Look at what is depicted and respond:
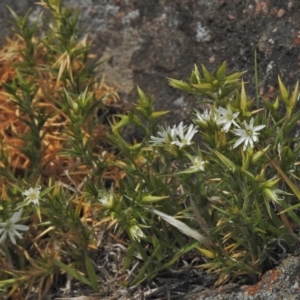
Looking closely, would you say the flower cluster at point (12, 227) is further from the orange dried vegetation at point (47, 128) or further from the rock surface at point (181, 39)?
the rock surface at point (181, 39)

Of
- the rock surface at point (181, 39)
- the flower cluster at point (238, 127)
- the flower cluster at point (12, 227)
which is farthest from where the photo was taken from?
the rock surface at point (181, 39)

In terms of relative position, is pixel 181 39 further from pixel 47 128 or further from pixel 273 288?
pixel 273 288

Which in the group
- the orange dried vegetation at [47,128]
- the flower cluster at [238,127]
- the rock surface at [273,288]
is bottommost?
the orange dried vegetation at [47,128]

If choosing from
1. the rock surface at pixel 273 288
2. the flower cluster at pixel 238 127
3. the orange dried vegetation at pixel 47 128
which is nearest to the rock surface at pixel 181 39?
the orange dried vegetation at pixel 47 128

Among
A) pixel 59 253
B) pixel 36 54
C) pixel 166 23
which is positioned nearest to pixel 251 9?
pixel 166 23

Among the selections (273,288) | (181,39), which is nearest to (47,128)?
(181,39)

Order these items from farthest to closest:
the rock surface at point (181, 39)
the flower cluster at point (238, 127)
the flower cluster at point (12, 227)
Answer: the rock surface at point (181, 39) < the flower cluster at point (12, 227) < the flower cluster at point (238, 127)

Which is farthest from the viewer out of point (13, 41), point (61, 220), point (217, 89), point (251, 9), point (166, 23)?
point (13, 41)

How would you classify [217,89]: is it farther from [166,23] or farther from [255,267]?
[166,23]
